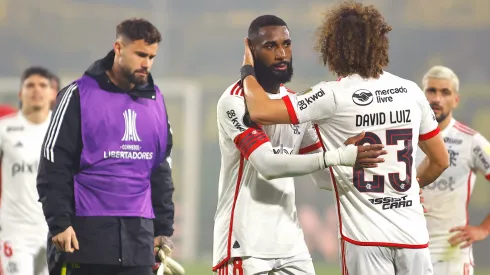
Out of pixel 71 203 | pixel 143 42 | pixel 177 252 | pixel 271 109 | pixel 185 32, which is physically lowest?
pixel 177 252

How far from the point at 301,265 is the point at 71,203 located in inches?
54.1

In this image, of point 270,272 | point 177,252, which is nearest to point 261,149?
point 270,272

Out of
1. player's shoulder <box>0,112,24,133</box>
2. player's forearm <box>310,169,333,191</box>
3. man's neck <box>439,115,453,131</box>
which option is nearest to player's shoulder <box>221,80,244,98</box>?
player's forearm <box>310,169,333,191</box>

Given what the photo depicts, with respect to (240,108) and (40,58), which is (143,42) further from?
(40,58)

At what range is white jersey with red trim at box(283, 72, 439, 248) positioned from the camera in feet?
15.3

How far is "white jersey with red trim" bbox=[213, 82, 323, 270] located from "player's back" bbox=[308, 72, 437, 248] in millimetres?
457

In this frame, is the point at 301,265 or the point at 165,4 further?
the point at 165,4

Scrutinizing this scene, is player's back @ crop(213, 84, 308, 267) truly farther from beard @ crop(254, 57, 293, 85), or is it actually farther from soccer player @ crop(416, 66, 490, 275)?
soccer player @ crop(416, 66, 490, 275)

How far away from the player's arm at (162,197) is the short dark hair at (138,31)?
1.92 feet

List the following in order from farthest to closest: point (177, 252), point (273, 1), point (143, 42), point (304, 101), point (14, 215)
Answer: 1. point (273, 1)
2. point (177, 252)
3. point (14, 215)
4. point (143, 42)
5. point (304, 101)

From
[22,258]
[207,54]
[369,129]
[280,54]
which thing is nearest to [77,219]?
[280,54]

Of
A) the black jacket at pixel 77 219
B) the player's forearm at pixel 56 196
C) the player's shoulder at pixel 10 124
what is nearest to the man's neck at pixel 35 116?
the player's shoulder at pixel 10 124

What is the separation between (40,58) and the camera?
19.7 metres

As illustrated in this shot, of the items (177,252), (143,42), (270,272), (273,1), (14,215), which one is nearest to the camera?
(270,272)
